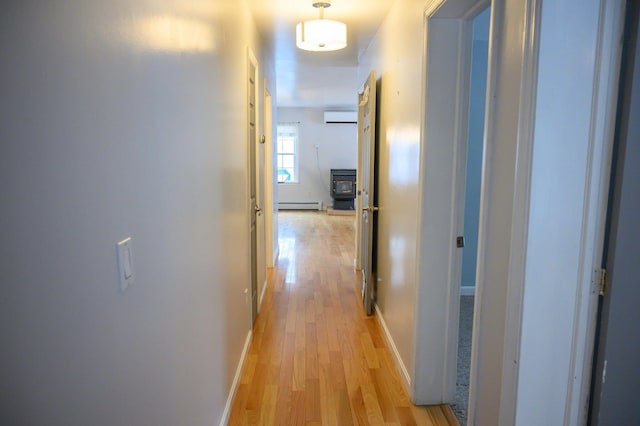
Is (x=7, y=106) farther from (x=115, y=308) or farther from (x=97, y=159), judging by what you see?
(x=115, y=308)

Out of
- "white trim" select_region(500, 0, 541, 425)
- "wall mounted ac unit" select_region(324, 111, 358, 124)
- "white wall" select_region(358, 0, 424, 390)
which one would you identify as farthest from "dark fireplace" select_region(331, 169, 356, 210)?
"white trim" select_region(500, 0, 541, 425)

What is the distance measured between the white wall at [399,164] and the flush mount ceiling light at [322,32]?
1.24 feet

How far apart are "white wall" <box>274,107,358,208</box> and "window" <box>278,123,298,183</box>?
107 millimetres

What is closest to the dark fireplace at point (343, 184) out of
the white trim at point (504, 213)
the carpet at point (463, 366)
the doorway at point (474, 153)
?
the doorway at point (474, 153)

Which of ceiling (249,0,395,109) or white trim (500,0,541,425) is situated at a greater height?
ceiling (249,0,395,109)

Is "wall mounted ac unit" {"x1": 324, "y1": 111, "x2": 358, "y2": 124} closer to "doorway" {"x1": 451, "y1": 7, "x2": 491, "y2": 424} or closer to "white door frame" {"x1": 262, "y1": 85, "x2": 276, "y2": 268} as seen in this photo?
"white door frame" {"x1": 262, "y1": 85, "x2": 276, "y2": 268}

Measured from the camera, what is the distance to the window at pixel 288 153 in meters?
10.6

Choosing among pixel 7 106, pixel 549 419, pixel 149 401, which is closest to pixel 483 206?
pixel 549 419

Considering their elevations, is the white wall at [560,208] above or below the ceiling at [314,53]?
below

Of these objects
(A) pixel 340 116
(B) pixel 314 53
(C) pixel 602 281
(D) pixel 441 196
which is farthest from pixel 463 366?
(A) pixel 340 116

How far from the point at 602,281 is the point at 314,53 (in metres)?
3.87

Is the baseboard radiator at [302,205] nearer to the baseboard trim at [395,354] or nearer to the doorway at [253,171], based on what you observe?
the doorway at [253,171]

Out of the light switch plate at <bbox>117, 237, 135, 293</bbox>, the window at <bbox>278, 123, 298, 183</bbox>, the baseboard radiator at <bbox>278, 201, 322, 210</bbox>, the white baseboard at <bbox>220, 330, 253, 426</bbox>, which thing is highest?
the window at <bbox>278, 123, 298, 183</bbox>

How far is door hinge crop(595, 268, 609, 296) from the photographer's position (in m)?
1.19
